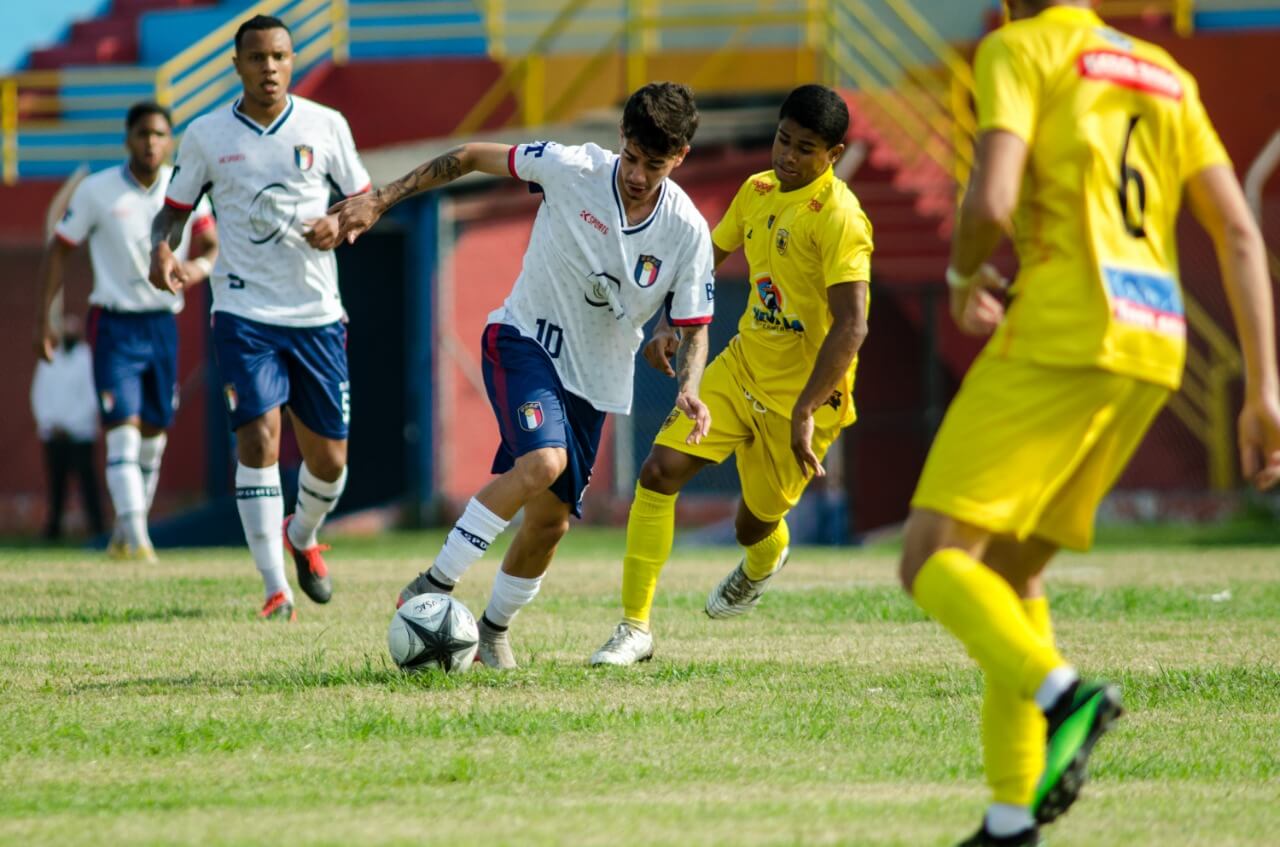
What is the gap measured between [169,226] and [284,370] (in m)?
0.86

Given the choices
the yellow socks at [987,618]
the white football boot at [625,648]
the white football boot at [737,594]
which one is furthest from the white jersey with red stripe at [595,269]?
the yellow socks at [987,618]

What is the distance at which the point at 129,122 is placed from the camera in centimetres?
1262

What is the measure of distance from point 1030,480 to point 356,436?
52.9ft

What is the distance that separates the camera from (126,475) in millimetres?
12586

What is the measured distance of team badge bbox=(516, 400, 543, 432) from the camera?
7141 mm

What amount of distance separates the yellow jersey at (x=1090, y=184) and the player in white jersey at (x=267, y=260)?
194 inches

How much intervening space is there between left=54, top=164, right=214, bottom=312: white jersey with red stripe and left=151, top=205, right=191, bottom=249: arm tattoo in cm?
387

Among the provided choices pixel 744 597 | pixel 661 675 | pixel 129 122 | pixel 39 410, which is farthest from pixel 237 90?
pixel 661 675

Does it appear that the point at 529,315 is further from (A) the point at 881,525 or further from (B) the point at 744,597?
(A) the point at 881,525

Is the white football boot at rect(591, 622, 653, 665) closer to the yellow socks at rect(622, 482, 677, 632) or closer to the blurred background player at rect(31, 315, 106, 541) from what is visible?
the yellow socks at rect(622, 482, 677, 632)

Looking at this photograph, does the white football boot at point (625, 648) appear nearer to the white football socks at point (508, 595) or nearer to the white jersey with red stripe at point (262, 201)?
the white football socks at point (508, 595)

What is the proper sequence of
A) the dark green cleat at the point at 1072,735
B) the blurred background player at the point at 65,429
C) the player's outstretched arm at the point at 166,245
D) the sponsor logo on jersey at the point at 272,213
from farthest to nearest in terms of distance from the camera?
the blurred background player at the point at 65,429, the sponsor logo on jersey at the point at 272,213, the player's outstretched arm at the point at 166,245, the dark green cleat at the point at 1072,735

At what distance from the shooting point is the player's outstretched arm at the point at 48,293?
472 inches

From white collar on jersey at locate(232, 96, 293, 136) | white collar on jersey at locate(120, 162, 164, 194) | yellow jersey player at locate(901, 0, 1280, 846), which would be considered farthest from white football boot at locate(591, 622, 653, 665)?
white collar on jersey at locate(120, 162, 164, 194)
